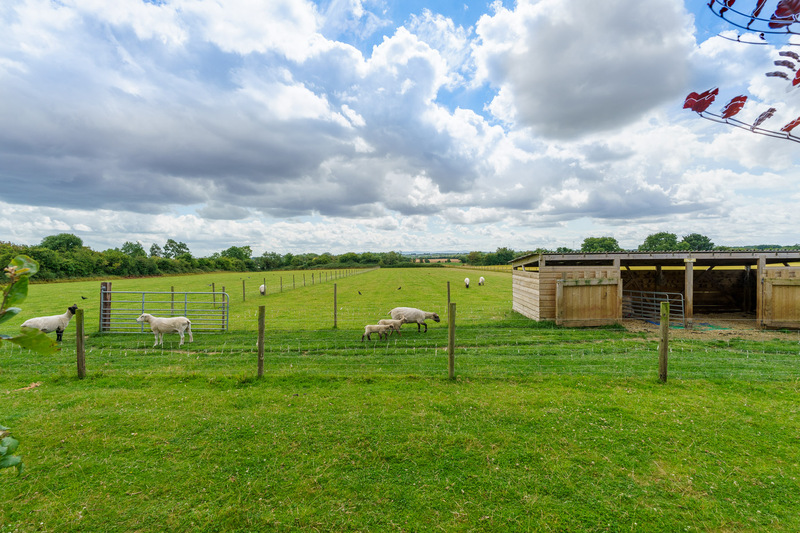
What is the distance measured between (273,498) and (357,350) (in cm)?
632

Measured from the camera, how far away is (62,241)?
86188mm

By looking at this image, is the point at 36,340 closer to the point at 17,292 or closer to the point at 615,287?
the point at 17,292

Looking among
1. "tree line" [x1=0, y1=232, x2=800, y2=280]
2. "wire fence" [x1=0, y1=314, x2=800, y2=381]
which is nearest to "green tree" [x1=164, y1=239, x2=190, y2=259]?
"tree line" [x1=0, y1=232, x2=800, y2=280]

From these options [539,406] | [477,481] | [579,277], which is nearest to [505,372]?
[539,406]

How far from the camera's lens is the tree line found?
58062 millimetres

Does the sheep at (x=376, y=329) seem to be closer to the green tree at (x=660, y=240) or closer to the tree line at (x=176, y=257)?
the tree line at (x=176, y=257)

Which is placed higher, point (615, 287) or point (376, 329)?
point (615, 287)

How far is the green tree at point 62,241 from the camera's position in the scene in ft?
277

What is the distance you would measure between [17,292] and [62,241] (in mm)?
119371

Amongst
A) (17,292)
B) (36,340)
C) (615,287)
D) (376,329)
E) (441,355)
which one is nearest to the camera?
(36,340)

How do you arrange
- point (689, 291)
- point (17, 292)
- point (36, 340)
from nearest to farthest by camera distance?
point (36, 340), point (17, 292), point (689, 291)

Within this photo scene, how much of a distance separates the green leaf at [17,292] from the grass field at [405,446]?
2.92 meters

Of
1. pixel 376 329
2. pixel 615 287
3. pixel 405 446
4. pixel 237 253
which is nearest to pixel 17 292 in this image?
pixel 405 446

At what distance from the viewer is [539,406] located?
570cm
